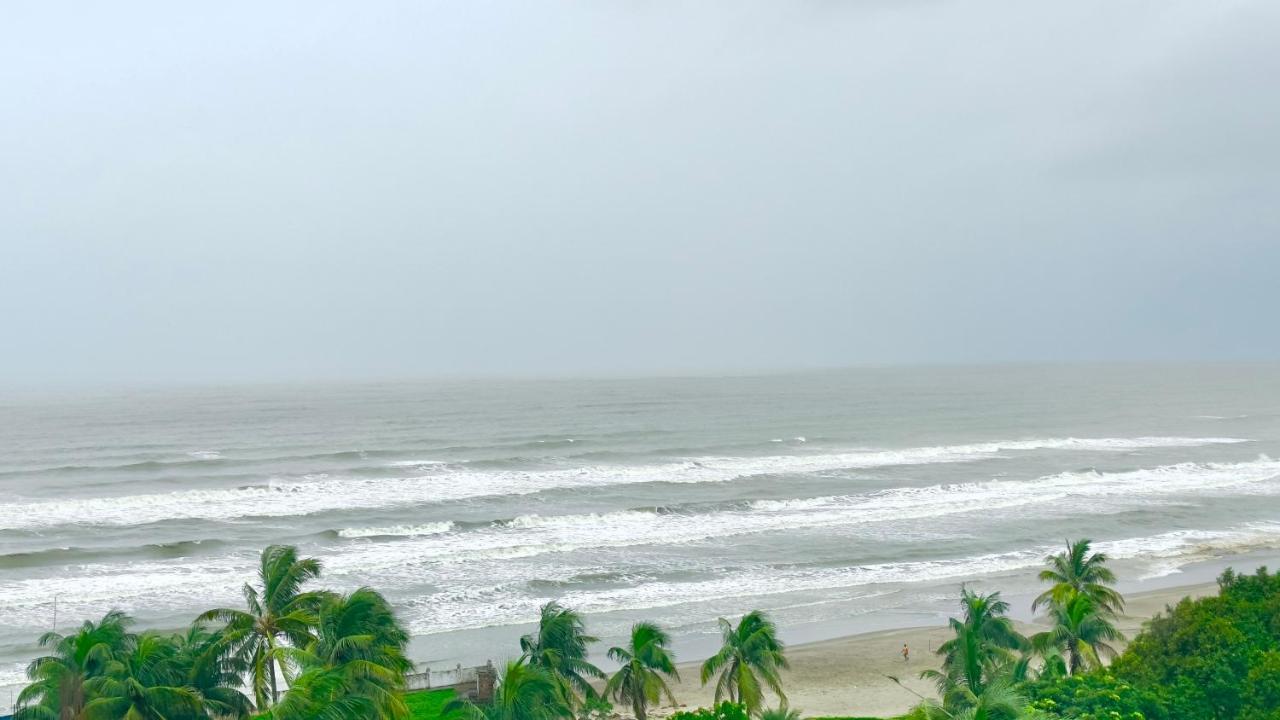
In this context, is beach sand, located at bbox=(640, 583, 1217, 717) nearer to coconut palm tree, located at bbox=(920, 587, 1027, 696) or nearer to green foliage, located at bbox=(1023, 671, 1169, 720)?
coconut palm tree, located at bbox=(920, 587, 1027, 696)

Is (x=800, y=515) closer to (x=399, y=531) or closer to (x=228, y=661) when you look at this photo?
(x=399, y=531)

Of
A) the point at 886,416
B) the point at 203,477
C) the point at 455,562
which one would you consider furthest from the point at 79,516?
the point at 886,416

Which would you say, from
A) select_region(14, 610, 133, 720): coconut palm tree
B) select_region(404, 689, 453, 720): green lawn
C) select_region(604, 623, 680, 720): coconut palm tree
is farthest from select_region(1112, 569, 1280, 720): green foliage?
select_region(14, 610, 133, 720): coconut palm tree

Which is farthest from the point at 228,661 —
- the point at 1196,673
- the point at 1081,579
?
the point at 1081,579

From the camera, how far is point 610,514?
5997 cm

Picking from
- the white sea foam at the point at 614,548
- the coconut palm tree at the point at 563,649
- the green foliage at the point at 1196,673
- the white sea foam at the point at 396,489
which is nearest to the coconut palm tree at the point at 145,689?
the coconut palm tree at the point at 563,649

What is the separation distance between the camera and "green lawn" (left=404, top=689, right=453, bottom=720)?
27562 mm

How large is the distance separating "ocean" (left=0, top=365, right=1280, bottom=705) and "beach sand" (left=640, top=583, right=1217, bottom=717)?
78.8 inches

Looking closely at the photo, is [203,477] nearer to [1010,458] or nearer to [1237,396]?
[1010,458]

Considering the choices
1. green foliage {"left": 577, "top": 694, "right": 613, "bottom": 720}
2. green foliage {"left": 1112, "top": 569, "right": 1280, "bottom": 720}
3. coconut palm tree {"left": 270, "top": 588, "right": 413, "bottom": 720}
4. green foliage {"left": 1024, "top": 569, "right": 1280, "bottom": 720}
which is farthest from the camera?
green foliage {"left": 577, "top": 694, "right": 613, "bottom": 720}

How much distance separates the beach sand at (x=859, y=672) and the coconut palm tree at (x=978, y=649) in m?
4.86

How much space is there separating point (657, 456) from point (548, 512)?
26610 mm

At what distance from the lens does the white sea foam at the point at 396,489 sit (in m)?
60.6

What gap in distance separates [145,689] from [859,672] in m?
22.6
